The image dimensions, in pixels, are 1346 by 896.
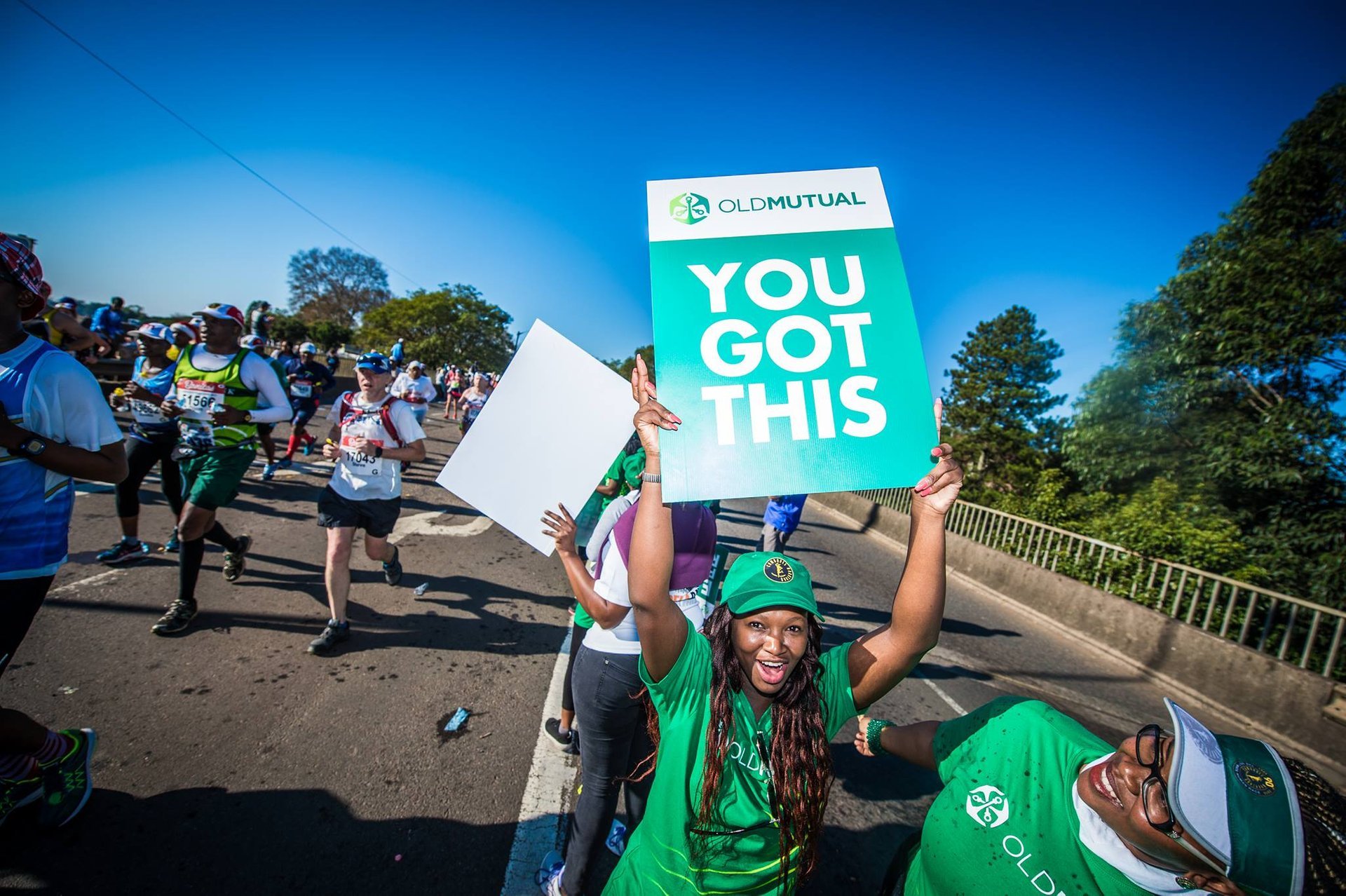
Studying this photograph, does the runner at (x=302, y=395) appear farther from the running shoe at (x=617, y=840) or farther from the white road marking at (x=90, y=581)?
the running shoe at (x=617, y=840)

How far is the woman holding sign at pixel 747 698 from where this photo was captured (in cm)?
142

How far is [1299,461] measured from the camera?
360 inches

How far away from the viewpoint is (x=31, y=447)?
1968 mm

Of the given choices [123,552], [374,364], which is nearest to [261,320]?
[123,552]

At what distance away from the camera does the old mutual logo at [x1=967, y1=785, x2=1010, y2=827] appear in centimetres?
140

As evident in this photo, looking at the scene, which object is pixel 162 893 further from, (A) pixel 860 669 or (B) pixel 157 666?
(A) pixel 860 669

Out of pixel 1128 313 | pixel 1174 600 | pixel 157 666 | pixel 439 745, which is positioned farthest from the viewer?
pixel 1128 313

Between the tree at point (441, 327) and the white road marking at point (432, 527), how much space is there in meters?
42.2

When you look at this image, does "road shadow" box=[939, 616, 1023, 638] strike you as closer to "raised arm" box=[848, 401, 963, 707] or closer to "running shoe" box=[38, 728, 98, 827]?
"raised arm" box=[848, 401, 963, 707]

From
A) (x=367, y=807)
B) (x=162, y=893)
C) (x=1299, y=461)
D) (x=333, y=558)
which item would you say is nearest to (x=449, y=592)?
(x=333, y=558)

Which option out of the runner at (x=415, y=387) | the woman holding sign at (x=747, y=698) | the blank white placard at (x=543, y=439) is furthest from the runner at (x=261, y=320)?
the woman holding sign at (x=747, y=698)

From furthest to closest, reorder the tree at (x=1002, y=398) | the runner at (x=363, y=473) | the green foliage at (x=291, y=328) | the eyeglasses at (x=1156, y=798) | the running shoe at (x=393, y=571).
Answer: the green foliage at (x=291, y=328), the tree at (x=1002, y=398), the running shoe at (x=393, y=571), the runner at (x=363, y=473), the eyeglasses at (x=1156, y=798)

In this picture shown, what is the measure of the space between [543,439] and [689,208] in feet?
3.98

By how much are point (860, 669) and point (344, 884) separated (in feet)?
7.43
